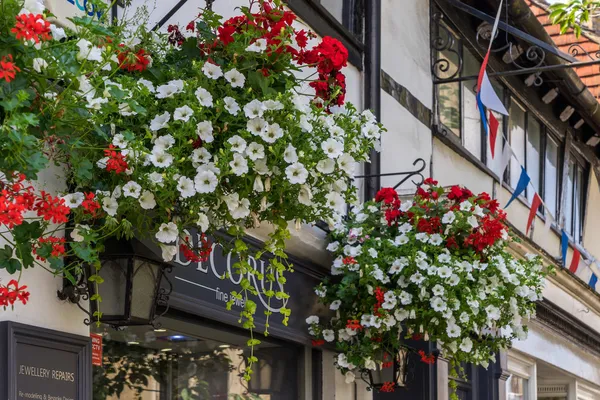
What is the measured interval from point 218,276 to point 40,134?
2.82m

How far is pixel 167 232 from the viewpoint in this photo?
486cm

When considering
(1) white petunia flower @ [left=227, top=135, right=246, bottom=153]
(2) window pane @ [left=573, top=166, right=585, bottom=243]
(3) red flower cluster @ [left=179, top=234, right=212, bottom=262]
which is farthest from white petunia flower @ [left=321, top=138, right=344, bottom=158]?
(2) window pane @ [left=573, top=166, right=585, bottom=243]

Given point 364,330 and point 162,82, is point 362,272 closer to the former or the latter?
point 364,330

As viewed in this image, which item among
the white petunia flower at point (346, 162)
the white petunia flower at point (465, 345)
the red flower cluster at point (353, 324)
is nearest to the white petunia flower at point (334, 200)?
the white petunia flower at point (346, 162)

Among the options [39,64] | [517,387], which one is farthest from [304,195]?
[517,387]

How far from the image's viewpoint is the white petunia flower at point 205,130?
475cm

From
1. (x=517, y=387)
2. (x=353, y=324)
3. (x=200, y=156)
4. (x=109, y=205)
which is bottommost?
(x=517, y=387)

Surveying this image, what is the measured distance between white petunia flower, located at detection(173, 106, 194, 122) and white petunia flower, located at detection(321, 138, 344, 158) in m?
0.61

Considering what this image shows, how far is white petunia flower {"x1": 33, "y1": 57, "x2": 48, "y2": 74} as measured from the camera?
3926 mm

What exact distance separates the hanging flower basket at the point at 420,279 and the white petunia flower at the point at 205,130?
3119mm

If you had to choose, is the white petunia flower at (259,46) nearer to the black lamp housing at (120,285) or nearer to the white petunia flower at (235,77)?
the white petunia flower at (235,77)

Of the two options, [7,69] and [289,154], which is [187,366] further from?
[7,69]

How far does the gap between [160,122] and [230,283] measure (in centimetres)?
241

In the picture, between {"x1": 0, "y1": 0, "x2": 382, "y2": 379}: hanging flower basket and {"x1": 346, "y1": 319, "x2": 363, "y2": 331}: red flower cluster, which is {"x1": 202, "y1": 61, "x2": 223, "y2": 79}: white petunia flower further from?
{"x1": 346, "y1": 319, "x2": 363, "y2": 331}: red flower cluster
